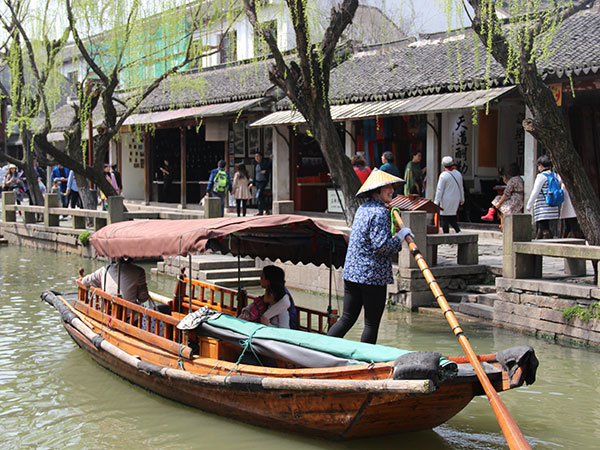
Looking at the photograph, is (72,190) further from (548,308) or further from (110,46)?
(548,308)

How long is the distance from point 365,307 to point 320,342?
Result: 0.92 m

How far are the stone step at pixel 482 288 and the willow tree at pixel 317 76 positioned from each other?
2214 mm

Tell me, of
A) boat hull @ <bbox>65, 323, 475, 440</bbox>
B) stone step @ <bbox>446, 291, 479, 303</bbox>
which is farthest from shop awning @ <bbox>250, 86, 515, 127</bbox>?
boat hull @ <bbox>65, 323, 475, 440</bbox>

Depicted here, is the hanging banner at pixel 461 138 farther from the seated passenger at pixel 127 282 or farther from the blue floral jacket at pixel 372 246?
the blue floral jacket at pixel 372 246

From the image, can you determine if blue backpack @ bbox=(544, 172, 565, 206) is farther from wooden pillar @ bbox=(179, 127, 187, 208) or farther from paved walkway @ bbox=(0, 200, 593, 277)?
wooden pillar @ bbox=(179, 127, 187, 208)

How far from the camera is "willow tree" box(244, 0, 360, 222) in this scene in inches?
430

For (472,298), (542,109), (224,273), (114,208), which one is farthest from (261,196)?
(542,109)

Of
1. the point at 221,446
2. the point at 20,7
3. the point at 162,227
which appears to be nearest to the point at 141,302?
the point at 162,227

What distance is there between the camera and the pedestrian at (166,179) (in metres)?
24.0

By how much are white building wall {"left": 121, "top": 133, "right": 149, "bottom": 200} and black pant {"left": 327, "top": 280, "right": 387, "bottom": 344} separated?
20.0 metres

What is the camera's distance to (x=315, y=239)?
24.1ft

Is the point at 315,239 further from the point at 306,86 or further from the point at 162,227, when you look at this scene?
the point at 306,86

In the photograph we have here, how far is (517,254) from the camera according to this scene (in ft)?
30.2

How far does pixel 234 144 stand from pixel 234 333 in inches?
636
